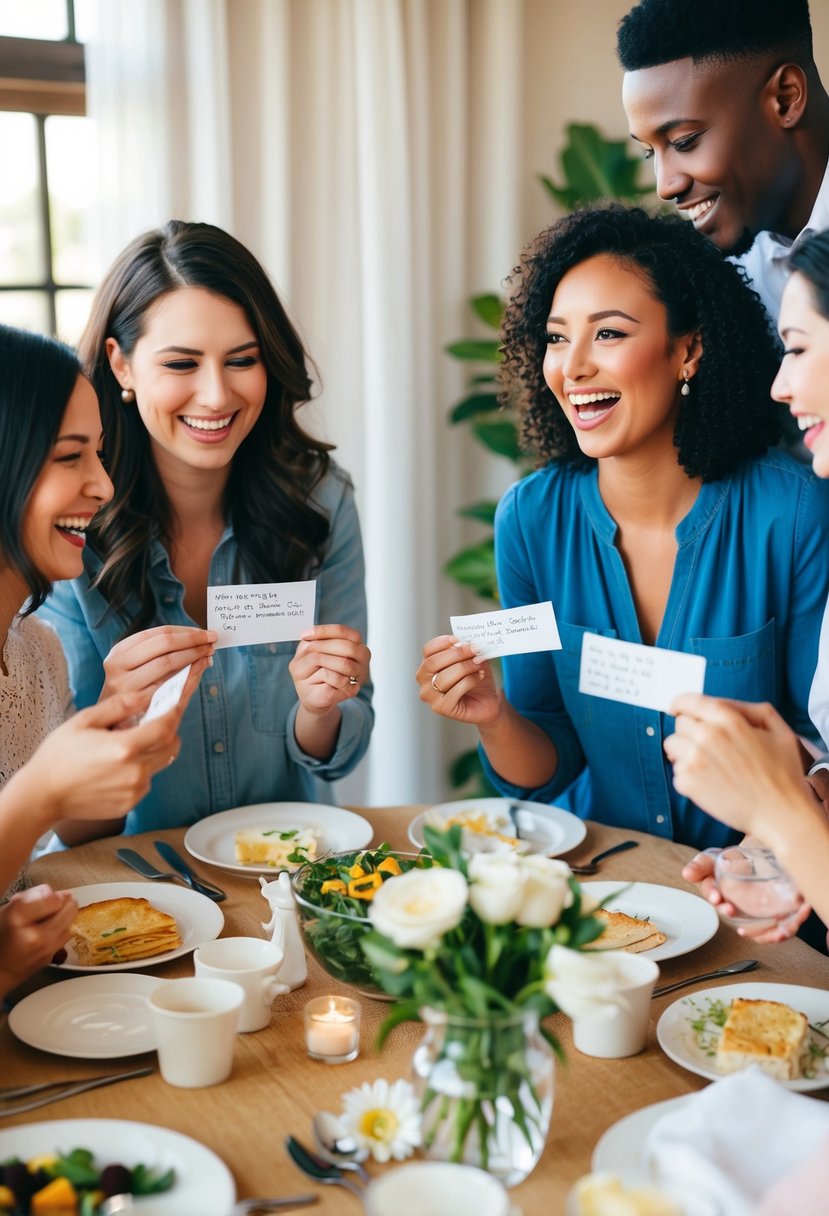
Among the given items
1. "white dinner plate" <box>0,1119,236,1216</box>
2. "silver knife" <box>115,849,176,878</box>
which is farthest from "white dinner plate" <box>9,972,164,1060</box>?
"silver knife" <box>115,849,176,878</box>

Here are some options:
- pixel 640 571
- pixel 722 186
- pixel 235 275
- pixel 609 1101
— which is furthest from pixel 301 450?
pixel 609 1101

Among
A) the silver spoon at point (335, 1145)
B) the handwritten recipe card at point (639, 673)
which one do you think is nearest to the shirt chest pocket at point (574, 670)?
the handwritten recipe card at point (639, 673)

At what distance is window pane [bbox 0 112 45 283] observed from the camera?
3902mm

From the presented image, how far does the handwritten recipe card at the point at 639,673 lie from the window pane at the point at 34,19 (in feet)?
9.83

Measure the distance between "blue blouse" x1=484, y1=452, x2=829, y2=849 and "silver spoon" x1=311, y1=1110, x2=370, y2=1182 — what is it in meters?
1.35

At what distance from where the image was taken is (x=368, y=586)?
437 cm

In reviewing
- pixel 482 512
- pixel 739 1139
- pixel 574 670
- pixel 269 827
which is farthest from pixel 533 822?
pixel 482 512

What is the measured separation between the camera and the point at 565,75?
4.51 metres

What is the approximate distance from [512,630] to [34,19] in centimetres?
285

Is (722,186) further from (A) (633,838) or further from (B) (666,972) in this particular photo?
(B) (666,972)

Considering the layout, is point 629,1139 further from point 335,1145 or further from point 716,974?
point 716,974

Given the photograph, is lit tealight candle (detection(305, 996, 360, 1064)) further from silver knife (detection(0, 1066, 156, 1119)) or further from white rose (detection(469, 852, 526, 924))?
white rose (detection(469, 852, 526, 924))

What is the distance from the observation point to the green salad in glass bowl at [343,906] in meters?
1.60

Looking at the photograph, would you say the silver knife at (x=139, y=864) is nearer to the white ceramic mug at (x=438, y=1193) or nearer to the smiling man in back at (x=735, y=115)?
the white ceramic mug at (x=438, y=1193)
